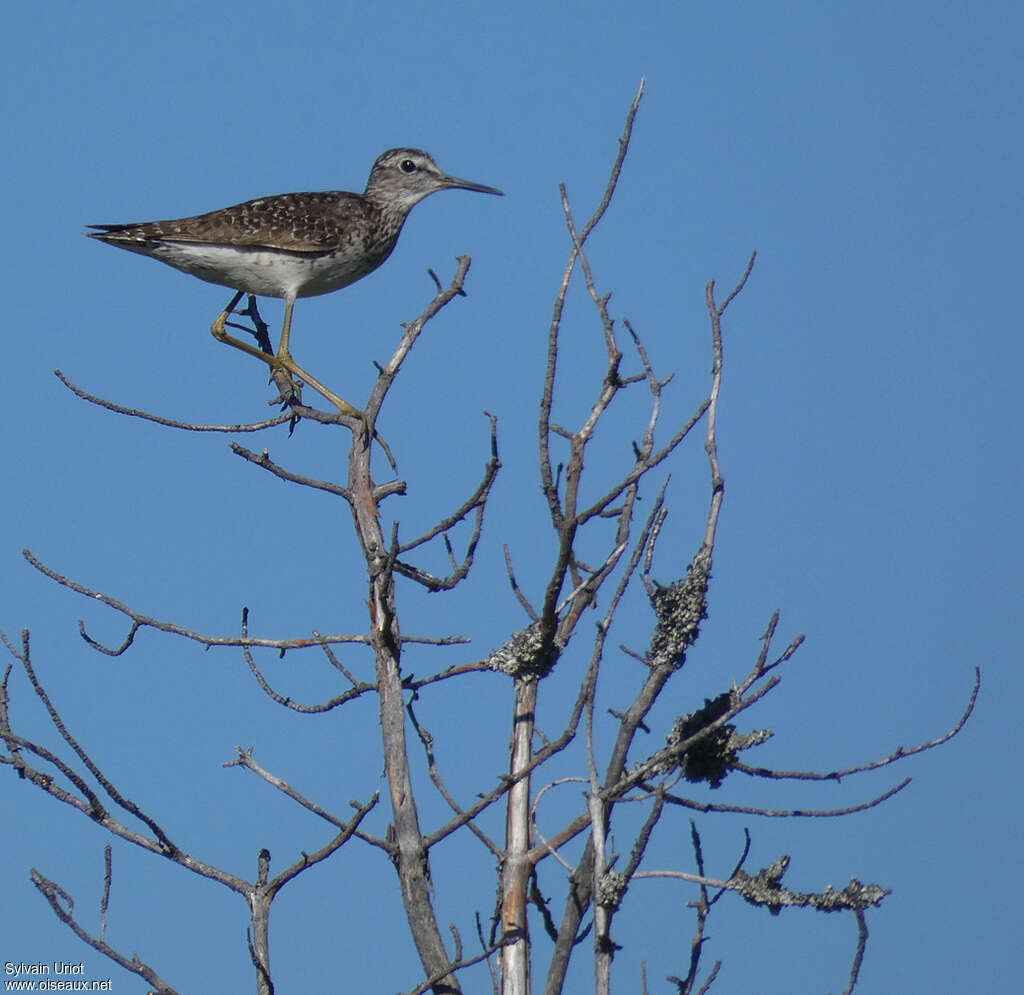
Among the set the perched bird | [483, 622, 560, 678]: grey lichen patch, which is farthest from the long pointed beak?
[483, 622, 560, 678]: grey lichen patch

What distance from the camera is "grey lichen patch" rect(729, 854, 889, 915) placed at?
4.96 meters

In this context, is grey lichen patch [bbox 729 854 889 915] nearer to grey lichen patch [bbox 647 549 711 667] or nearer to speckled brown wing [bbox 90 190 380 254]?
grey lichen patch [bbox 647 549 711 667]

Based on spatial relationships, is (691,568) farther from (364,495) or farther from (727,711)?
(364,495)

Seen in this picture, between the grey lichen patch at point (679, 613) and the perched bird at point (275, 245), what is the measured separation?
15.0ft

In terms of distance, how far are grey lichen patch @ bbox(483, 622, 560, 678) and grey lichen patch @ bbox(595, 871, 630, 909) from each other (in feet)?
3.96

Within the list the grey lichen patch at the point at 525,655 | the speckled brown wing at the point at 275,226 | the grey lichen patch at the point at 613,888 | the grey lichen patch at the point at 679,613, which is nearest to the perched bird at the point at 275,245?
the speckled brown wing at the point at 275,226

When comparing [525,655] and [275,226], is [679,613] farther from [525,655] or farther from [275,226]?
[275,226]

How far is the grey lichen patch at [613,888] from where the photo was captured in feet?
15.8

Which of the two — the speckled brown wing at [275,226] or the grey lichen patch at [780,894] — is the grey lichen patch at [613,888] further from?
the speckled brown wing at [275,226]

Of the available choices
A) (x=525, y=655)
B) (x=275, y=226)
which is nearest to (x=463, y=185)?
(x=275, y=226)

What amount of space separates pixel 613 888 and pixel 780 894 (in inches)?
27.7

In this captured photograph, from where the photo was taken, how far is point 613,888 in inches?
191

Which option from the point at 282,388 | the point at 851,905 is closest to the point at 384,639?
the point at 851,905

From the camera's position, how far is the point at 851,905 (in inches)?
195
